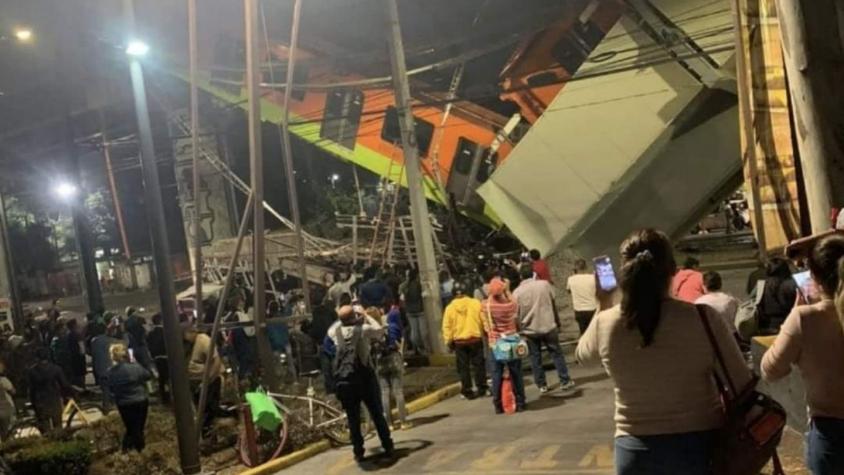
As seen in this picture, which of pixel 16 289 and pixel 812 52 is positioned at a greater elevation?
pixel 16 289

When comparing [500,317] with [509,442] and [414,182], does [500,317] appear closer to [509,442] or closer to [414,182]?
[509,442]

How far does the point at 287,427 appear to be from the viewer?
32.4 feet

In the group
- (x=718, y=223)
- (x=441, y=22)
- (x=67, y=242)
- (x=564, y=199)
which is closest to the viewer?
(x=564, y=199)

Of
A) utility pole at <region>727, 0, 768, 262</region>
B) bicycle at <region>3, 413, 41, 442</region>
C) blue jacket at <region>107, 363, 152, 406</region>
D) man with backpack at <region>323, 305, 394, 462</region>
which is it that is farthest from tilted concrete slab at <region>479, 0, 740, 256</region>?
utility pole at <region>727, 0, 768, 262</region>

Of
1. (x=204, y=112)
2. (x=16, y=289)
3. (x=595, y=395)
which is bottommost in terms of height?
(x=595, y=395)

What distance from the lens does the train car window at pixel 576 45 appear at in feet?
71.9

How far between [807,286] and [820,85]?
1.27m

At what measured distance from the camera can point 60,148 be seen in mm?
27812

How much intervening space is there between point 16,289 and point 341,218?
10.4 m

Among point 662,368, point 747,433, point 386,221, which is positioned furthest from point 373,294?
point 747,433

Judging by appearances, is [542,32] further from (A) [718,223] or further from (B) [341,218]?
(A) [718,223]

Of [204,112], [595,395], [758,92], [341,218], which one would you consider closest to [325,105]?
[341,218]

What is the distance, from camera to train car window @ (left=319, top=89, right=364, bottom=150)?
26.3 metres

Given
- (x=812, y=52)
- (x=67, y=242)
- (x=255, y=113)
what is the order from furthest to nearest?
(x=67, y=242) < (x=255, y=113) < (x=812, y=52)
